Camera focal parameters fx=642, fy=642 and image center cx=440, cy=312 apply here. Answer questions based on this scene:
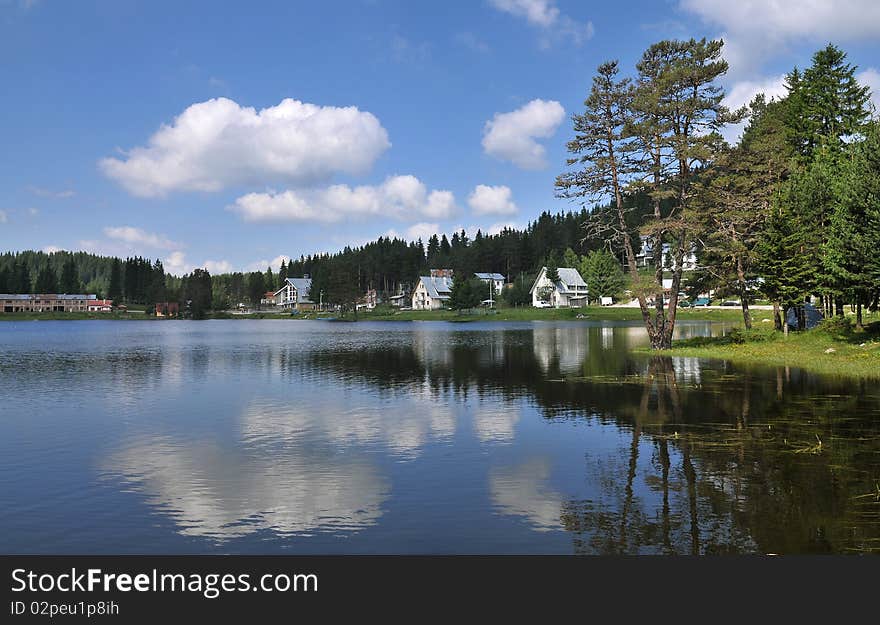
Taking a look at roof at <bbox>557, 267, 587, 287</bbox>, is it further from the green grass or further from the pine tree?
the pine tree

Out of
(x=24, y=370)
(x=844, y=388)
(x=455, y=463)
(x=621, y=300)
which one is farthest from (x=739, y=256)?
(x=621, y=300)

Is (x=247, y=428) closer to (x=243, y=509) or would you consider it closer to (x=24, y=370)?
(x=243, y=509)

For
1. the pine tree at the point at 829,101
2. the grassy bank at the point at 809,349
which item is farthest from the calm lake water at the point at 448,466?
the pine tree at the point at 829,101

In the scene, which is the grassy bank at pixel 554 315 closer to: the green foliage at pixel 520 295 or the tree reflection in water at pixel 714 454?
the green foliage at pixel 520 295

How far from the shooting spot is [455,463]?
16703 mm

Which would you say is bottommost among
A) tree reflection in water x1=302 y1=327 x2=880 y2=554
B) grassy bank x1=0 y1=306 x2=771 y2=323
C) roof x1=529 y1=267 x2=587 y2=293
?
tree reflection in water x1=302 y1=327 x2=880 y2=554

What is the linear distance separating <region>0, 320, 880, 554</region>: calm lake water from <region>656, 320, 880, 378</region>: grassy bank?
3926 mm

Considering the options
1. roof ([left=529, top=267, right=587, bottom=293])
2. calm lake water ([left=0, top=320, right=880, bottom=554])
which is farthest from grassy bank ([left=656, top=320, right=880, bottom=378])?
roof ([left=529, top=267, right=587, bottom=293])

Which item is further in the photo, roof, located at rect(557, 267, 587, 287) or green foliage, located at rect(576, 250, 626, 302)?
roof, located at rect(557, 267, 587, 287)

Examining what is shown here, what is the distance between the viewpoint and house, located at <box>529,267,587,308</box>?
6880 inches

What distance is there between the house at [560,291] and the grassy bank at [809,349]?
120m

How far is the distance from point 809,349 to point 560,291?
134 m

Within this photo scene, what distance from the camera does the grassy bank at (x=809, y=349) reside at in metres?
35.0

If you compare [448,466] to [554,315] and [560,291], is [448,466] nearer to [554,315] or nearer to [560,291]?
[554,315]
